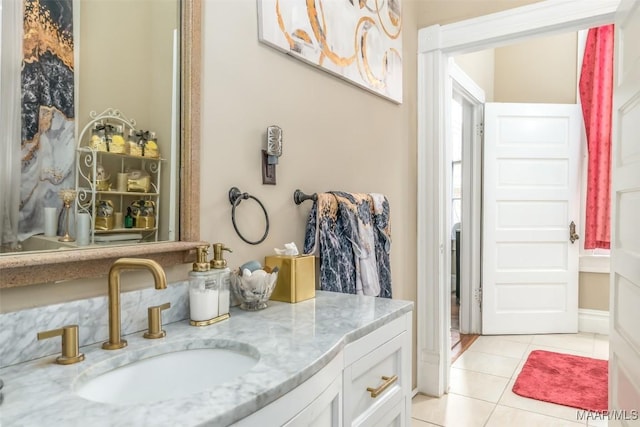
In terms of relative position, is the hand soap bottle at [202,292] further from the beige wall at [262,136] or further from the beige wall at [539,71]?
the beige wall at [539,71]

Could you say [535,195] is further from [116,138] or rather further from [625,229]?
[116,138]

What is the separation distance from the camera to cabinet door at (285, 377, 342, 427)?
0.81m

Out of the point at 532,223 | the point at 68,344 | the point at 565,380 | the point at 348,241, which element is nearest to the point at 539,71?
the point at 532,223

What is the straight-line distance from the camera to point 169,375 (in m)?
0.95

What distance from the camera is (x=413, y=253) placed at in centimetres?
263

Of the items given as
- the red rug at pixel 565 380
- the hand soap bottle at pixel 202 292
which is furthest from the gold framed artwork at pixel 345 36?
the red rug at pixel 565 380

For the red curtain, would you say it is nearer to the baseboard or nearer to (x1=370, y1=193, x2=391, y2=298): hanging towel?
the baseboard

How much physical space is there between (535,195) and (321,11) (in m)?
2.85

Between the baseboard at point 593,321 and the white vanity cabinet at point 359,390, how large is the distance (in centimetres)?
323

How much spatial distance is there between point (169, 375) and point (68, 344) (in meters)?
0.22

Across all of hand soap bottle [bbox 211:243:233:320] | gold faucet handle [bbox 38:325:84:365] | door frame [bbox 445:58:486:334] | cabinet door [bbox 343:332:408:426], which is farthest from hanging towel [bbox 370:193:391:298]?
Result: door frame [bbox 445:58:486:334]

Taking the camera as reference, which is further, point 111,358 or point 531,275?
point 531,275

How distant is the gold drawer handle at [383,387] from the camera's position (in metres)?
1.15

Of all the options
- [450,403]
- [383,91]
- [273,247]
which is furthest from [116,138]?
[450,403]
